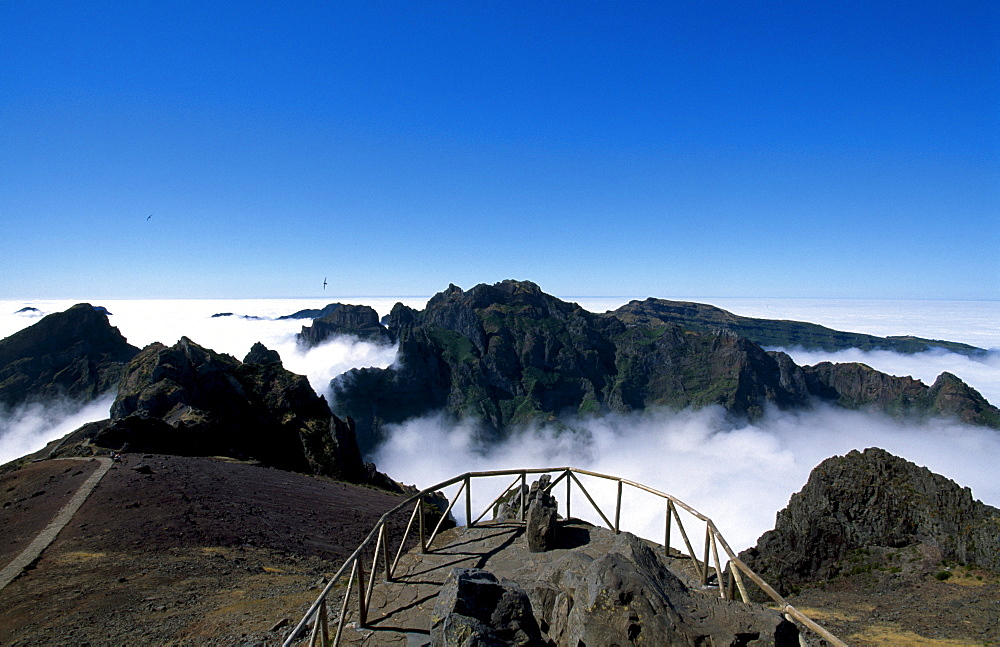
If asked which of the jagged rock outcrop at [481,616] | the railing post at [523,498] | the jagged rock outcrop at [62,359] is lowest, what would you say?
the jagged rock outcrop at [62,359]

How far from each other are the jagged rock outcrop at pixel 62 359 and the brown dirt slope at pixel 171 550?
4353 inches

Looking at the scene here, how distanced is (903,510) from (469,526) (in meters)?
37.6

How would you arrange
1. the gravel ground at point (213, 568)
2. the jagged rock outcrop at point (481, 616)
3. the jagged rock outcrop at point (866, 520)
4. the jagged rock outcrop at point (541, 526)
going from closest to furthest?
the jagged rock outcrop at point (481, 616)
the gravel ground at point (213, 568)
the jagged rock outcrop at point (541, 526)
the jagged rock outcrop at point (866, 520)

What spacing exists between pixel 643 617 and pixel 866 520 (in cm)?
3982

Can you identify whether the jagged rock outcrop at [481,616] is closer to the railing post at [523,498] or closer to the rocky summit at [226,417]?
the railing post at [523,498]

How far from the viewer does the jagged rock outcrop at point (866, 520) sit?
3195cm

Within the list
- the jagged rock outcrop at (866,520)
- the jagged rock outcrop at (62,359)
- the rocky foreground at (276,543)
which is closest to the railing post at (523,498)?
the rocky foreground at (276,543)

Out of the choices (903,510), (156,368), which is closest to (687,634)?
(903,510)

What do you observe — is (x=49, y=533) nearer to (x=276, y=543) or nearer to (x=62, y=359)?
(x=276, y=543)

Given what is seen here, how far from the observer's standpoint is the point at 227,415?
1967 inches

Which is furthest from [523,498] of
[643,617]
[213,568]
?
[213,568]

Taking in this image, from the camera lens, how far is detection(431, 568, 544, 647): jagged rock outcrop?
22.9 ft

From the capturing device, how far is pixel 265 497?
89.1 ft

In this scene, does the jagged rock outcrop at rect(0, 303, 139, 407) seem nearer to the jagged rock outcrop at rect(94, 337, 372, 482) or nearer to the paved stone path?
the jagged rock outcrop at rect(94, 337, 372, 482)
